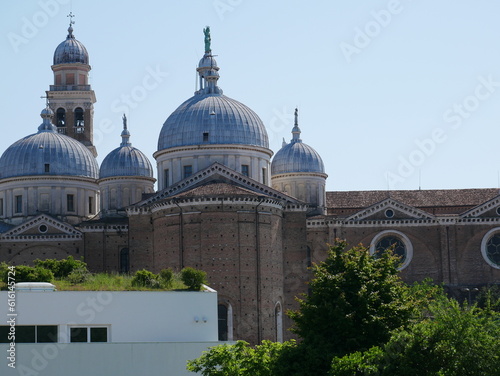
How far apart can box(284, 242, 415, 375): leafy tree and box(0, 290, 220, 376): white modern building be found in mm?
5463

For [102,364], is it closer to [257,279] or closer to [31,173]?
[257,279]

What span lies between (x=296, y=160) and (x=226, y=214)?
17404mm

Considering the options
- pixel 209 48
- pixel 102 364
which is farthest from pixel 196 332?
pixel 209 48

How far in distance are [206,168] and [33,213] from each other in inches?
618

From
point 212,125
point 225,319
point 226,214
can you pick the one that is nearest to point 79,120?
point 212,125

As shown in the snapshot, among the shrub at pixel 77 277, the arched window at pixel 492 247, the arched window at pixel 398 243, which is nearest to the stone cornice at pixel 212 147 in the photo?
the arched window at pixel 398 243

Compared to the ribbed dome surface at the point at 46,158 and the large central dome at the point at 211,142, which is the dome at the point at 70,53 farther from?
the large central dome at the point at 211,142

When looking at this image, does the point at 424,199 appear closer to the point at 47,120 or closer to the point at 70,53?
the point at 47,120

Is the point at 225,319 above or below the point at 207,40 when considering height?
below

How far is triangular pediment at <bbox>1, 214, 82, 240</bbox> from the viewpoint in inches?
3157

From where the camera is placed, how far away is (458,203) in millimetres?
85938

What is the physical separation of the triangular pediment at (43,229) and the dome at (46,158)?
4938 mm

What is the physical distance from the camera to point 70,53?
97312 mm

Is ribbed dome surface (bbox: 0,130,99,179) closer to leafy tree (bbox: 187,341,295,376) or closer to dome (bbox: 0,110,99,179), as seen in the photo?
dome (bbox: 0,110,99,179)
